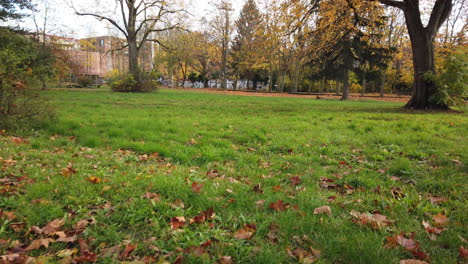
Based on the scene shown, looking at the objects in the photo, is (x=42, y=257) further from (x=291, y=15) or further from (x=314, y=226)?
(x=291, y=15)

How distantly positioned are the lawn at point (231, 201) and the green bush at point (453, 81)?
710cm

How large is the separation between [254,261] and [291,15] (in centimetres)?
1284

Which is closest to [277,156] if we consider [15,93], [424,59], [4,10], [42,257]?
[42,257]

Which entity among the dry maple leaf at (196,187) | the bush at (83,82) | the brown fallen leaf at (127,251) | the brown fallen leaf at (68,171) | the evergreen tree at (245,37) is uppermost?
the evergreen tree at (245,37)

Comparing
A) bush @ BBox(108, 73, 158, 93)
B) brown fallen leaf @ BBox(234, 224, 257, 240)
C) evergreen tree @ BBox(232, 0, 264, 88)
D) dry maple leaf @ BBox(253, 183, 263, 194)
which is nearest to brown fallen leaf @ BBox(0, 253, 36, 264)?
brown fallen leaf @ BBox(234, 224, 257, 240)

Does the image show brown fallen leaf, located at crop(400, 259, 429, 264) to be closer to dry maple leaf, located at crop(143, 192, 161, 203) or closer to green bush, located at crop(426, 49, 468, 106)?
dry maple leaf, located at crop(143, 192, 161, 203)

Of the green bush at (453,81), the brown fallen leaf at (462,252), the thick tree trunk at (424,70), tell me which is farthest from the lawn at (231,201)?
the thick tree trunk at (424,70)

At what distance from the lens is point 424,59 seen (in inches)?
465

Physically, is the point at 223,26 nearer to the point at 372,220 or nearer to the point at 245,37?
the point at 245,37

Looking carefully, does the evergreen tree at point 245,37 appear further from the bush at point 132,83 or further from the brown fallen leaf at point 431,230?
the brown fallen leaf at point 431,230

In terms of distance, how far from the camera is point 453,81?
36.0 feet

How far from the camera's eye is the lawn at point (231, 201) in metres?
2.15

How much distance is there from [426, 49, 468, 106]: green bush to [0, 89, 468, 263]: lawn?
7.10m

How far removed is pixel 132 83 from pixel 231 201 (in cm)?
2444
